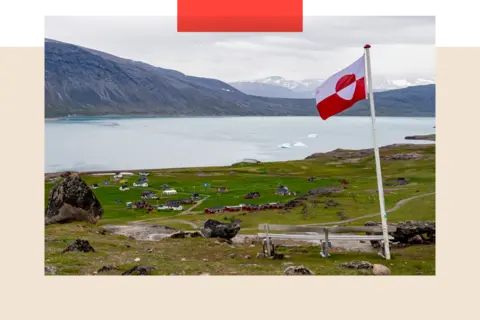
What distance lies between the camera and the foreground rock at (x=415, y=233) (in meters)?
11.3

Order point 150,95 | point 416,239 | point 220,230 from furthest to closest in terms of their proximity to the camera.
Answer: point 150,95 → point 220,230 → point 416,239

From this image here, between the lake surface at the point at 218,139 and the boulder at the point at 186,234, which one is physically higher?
the lake surface at the point at 218,139

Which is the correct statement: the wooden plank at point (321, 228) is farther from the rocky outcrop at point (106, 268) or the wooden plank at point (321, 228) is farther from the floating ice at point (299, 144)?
the rocky outcrop at point (106, 268)

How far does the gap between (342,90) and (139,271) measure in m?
4.60

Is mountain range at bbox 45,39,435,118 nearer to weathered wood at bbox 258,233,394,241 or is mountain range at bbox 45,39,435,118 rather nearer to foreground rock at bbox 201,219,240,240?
foreground rock at bbox 201,219,240,240

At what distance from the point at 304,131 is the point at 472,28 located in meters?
3.84

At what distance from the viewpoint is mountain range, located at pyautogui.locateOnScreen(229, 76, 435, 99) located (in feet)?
37.6

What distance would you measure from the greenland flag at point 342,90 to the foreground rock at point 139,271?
3.98m

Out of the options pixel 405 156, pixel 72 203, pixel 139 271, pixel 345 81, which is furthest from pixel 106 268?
pixel 405 156

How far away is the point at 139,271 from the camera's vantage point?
9.94 metres

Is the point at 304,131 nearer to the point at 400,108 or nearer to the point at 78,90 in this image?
the point at 400,108

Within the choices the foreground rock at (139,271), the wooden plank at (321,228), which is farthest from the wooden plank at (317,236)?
the foreground rock at (139,271)

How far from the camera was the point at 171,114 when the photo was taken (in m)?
12.6

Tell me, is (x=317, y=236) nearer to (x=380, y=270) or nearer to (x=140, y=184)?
(x=380, y=270)
